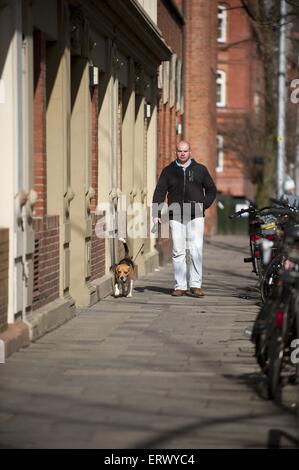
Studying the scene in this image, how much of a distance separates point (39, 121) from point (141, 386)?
3.91 meters

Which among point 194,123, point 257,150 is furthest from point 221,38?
point 194,123

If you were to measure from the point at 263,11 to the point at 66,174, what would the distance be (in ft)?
40.4

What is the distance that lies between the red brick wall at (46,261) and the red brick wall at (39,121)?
0.27 meters

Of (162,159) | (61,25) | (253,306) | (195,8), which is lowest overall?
(253,306)

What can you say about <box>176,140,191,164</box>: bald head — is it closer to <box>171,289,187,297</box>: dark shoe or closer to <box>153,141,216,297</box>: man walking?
<box>153,141,216,297</box>: man walking

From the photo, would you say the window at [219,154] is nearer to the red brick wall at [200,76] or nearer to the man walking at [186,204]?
the red brick wall at [200,76]

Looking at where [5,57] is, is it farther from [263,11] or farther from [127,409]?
[263,11]

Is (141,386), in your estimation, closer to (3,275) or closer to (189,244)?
(3,275)

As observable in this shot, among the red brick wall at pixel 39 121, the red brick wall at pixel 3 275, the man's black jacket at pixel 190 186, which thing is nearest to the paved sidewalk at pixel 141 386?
the red brick wall at pixel 3 275

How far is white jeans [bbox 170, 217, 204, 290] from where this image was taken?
49.9 ft

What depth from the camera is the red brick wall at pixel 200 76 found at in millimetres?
34531

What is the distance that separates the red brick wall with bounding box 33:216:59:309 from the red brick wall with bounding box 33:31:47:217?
0.89 feet

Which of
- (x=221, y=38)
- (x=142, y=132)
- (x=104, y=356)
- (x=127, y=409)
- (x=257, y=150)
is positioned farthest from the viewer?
(x=221, y=38)

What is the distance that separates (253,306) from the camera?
→ 1445 cm
